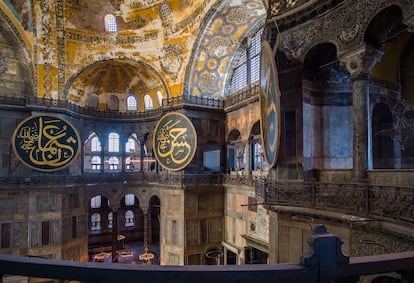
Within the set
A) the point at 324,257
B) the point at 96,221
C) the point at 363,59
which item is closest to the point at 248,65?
the point at 363,59

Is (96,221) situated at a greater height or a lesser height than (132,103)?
lesser

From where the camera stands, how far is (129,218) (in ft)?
70.1

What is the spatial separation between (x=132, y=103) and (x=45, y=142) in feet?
20.3

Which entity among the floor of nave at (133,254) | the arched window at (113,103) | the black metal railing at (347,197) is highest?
the arched window at (113,103)

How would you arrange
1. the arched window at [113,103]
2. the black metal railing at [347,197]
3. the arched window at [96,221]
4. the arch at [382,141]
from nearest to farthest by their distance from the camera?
the black metal railing at [347,197] → the arch at [382,141] → the arched window at [113,103] → the arched window at [96,221]

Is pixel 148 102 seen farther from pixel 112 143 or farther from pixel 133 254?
pixel 133 254

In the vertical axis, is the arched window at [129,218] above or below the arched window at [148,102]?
below

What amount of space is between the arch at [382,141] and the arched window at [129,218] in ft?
58.6

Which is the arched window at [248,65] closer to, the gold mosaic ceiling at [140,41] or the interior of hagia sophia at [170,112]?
the interior of hagia sophia at [170,112]

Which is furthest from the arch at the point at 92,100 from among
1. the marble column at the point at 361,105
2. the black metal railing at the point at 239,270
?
the black metal railing at the point at 239,270

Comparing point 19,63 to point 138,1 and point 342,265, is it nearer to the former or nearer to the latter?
point 138,1

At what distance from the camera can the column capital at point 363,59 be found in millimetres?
5125

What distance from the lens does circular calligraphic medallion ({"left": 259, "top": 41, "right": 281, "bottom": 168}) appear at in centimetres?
565

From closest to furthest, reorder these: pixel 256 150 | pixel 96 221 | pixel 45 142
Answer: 1. pixel 45 142
2. pixel 256 150
3. pixel 96 221
